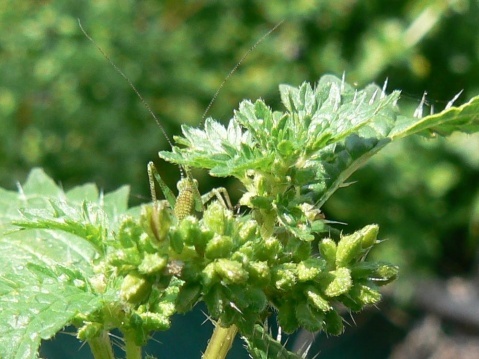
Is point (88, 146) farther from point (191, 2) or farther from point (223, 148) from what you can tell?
point (223, 148)

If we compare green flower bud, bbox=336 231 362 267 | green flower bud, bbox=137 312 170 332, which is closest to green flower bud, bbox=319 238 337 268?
green flower bud, bbox=336 231 362 267

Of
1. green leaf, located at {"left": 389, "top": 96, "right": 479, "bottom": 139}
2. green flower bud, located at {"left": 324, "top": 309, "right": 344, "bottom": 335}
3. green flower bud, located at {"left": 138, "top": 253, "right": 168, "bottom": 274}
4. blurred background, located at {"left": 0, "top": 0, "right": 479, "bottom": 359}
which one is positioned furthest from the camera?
blurred background, located at {"left": 0, "top": 0, "right": 479, "bottom": 359}

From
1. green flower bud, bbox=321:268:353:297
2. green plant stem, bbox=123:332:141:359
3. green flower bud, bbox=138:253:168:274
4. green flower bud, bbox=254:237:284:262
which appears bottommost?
green flower bud, bbox=321:268:353:297

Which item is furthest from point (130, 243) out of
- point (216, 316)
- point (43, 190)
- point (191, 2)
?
point (191, 2)

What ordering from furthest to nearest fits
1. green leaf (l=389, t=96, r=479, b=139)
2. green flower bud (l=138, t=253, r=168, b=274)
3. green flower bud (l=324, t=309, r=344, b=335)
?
green leaf (l=389, t=96, r=479, b=139)
green flower bud (l=324, t=309, r=344, b=335)
green flower bud (l=138, t=253, r=168, b=274)

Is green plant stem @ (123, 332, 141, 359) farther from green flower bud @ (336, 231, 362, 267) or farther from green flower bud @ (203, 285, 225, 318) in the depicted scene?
green flower bud @ (336, 231, 362, 267)

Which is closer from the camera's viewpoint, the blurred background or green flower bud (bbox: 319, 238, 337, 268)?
green flower bud (bbox: 319, 238, 337, 268)
